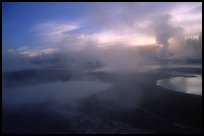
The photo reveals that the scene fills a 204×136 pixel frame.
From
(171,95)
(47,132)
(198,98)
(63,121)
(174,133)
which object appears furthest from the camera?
(171,95)

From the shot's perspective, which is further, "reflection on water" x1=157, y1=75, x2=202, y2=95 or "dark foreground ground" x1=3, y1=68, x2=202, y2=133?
"reflection on water" x1=157, y1=75, x2=202, y2=95

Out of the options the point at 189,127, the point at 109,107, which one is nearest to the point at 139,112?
the point at 109,107

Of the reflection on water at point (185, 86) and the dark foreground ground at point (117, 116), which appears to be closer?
the dark foreground ground at point (117, 116)

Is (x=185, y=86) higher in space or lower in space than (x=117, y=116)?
higher

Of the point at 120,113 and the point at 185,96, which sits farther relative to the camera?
the point at 185,96

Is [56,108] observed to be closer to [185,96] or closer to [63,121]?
[63,121]

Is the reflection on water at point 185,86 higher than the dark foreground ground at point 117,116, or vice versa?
the reflection on water at point 185,86

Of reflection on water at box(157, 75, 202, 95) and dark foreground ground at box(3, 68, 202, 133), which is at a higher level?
reflection on water at box(157, 75, 202, 95)

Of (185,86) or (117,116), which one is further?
(185,86)
